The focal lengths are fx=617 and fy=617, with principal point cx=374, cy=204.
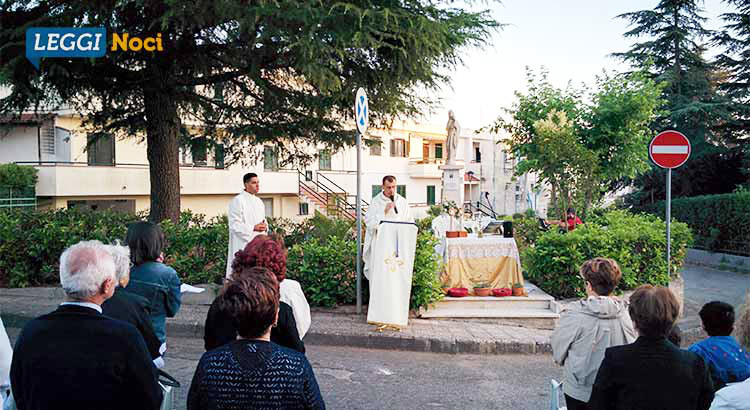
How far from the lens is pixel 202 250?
10.6 metres

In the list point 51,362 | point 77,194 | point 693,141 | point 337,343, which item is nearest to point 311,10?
point 337,343

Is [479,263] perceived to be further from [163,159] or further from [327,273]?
[163,159]

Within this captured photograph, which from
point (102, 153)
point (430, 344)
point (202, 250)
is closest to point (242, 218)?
point (202, 250)

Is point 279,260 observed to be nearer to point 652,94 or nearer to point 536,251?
point 536,251

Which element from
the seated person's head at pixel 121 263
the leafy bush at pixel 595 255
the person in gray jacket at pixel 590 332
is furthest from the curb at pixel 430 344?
the seated person's head at pixel 121 263

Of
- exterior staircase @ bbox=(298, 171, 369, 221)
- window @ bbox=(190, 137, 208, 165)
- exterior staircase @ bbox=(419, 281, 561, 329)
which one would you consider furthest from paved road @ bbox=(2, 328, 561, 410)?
exterior staircase @ bbox=(298, 171, 369, 221)

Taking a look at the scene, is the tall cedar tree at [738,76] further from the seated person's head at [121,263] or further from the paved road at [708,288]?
the seated person's head at [121,263]

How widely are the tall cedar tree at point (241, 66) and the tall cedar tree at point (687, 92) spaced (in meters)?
15.8

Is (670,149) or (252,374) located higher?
(670,149)

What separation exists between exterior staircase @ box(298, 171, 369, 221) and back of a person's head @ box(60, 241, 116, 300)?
102ft

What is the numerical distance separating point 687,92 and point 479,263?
20342mm

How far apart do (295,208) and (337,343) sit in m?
29.6

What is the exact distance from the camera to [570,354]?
379cm

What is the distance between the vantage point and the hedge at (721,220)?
1992 centimetres
